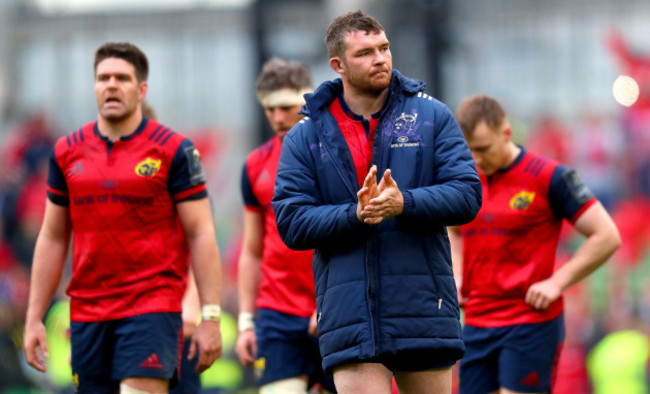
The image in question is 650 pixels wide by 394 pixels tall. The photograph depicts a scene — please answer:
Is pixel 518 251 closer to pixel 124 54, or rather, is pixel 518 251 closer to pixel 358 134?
pixel 358 134

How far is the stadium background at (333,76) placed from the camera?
1412 centimetres

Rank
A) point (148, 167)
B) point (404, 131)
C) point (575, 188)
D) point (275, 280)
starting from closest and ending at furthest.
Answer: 1. point (404, 131)
2. point (148, 167)
3. point (575, 188)
4. point (275, 280)

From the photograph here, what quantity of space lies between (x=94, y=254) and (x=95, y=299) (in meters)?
0.24

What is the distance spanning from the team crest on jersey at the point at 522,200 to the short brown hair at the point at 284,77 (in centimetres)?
152

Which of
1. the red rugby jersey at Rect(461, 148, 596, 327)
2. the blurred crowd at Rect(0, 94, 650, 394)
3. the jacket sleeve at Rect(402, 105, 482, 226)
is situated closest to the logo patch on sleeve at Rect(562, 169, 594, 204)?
the red rugby jersey at Rect(461, 148, 596, 327)

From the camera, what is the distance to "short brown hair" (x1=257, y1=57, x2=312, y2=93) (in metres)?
7.62

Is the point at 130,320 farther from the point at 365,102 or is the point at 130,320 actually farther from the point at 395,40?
the point at 395,40

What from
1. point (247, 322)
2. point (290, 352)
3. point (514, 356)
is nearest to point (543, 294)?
point (514, 356)

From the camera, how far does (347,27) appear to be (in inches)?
211

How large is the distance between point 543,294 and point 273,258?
1.68 metres

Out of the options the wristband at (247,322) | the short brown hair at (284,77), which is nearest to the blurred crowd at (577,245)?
the wristband at (247,322)

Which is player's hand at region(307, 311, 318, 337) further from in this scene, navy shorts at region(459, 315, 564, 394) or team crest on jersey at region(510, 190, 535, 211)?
team crest on jersey at region(510, 190, 535, 211)

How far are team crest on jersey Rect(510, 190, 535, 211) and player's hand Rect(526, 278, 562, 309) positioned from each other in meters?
0.48

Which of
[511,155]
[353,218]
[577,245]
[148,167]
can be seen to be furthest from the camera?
[577,245]
